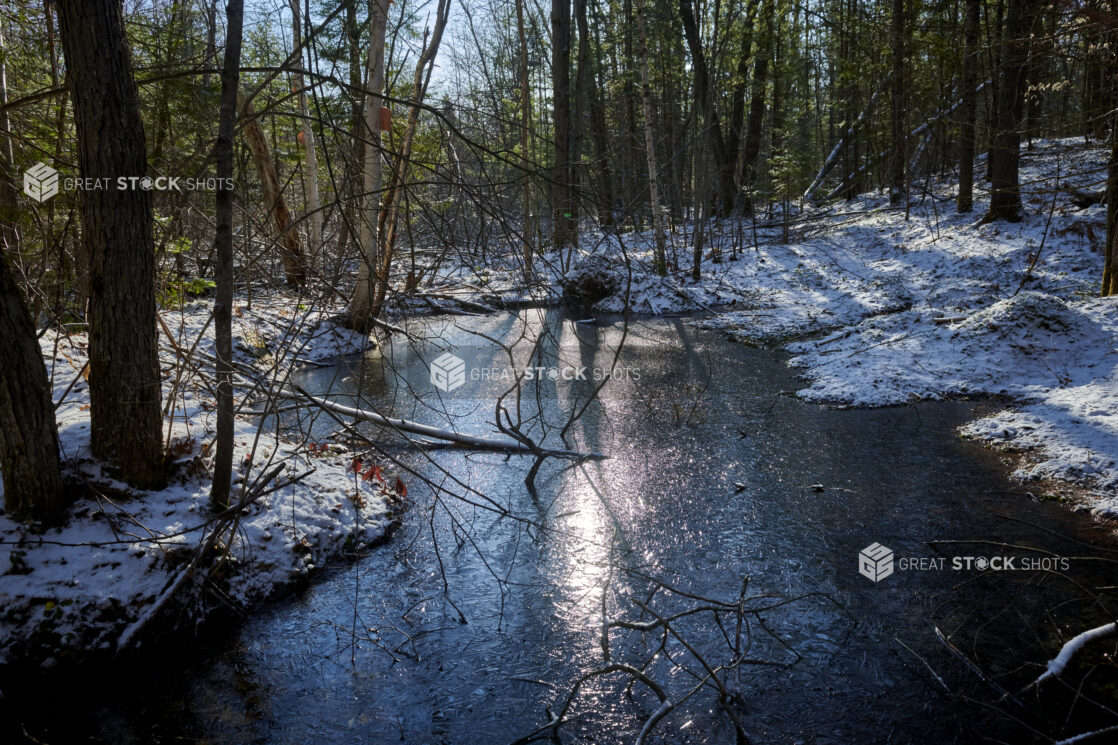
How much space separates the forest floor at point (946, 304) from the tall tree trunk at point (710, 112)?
2643 millimetres

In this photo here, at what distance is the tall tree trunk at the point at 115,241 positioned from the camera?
12.5 feet

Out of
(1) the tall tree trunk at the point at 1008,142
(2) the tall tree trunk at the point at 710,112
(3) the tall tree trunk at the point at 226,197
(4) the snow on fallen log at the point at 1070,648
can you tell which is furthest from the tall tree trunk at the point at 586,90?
(4) the snow on fallen log at the point at 1070,648

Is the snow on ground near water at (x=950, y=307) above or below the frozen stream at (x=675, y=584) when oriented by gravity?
above

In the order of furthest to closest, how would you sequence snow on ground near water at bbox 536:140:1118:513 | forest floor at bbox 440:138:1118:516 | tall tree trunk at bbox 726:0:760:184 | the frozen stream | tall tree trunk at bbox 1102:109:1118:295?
1. tall tree trunk at bbox 726:0:760:184
2. tall tree trunk at bbox 1102:109:1118:295
3. snow on ground near water at bbox 536:140:1118:513
4. forest floor at bbox 440:138:1118:516
5. the frozen stream

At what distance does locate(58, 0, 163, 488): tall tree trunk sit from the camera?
381 cm

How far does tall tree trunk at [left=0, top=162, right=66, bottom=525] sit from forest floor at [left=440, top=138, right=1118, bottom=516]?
267 cm

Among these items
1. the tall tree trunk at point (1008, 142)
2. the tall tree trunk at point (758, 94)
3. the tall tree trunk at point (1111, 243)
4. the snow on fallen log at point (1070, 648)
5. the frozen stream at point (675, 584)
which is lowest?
the frozen stream at point (675, 584)

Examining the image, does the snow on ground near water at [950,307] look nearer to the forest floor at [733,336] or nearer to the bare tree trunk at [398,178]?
the forest floor at [733,336]

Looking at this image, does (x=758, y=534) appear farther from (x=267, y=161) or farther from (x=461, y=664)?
(x=267, y=161)

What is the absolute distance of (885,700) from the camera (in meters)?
3.52

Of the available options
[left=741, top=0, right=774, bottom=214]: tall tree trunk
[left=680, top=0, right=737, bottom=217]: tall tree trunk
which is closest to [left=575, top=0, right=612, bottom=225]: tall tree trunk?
[left=680, top=0, right=737, bottom=217]: tall tree trunk

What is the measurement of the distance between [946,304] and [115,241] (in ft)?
39.3

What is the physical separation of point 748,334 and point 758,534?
313 inches

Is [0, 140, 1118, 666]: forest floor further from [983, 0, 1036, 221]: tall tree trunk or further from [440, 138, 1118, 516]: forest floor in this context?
[983, 0, 1036, 221]: tall tree trunk
